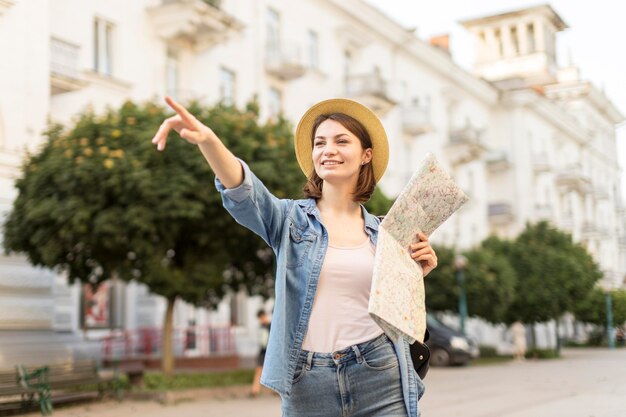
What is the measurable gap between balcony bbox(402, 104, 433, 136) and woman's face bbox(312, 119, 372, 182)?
33.1 m

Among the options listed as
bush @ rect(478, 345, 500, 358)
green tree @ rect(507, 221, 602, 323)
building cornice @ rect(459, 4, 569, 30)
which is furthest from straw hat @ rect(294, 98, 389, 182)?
building cornice @ rect(459, 4, 569, 30)

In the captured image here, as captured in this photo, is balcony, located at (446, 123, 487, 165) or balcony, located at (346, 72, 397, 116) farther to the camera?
balcony, located at (446, 123, 487, 165)

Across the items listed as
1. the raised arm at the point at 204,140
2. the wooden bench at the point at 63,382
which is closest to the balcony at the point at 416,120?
the wooden bench at the point at 63,382

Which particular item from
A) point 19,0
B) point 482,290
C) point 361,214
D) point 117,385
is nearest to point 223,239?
point 117,385

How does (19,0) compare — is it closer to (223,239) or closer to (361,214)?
(223,239)

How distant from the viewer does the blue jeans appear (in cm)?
309

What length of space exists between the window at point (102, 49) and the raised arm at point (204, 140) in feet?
62.7

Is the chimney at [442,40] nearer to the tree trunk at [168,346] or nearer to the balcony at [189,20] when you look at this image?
the balcony at [189,20]

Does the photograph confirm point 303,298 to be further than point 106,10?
No

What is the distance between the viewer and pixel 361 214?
3.48 m

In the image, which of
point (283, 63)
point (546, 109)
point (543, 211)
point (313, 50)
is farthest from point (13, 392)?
point (546, 109)

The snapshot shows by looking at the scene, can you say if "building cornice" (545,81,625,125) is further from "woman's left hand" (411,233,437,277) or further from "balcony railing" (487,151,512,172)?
"woman's left hand" (411,233,437,277)

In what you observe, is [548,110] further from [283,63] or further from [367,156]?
[367,156]

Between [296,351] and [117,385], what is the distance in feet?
43.2
